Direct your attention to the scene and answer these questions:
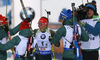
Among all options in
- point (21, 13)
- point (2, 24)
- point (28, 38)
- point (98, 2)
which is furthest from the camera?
point (21, 13)

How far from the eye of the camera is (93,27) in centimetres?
193

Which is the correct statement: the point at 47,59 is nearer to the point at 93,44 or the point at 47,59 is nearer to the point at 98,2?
the point at 93,44

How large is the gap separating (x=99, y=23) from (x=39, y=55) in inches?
41.0

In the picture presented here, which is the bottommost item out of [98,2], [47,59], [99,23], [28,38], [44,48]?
[47,59]

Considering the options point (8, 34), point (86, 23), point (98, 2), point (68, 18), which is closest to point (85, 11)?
point (86, 23)

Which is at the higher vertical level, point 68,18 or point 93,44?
point 68,18

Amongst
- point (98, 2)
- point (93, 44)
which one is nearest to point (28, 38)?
point (93, 44)

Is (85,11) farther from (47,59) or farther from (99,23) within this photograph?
(47,59)

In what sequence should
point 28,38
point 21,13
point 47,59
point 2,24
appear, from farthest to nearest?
point 21,13
point 47,59
point 2,24
point 28,38

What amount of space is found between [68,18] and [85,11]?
1.02 ft

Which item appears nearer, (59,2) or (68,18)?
(68,18)

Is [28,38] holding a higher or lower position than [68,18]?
lower

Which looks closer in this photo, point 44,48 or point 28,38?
point 28,38

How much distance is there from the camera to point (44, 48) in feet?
6.87
